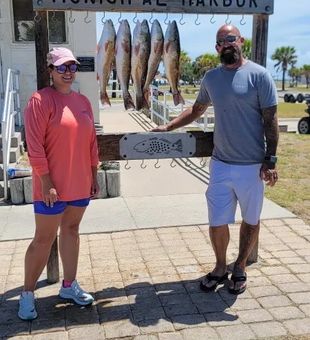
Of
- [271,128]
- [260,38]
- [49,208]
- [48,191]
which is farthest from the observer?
[260,38]

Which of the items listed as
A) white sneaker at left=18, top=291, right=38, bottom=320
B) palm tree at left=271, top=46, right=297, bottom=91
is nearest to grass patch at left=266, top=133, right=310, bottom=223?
white sneaker at left=18, top=291, right=38, bottom=320

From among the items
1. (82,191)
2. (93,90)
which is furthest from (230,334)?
(93,90)

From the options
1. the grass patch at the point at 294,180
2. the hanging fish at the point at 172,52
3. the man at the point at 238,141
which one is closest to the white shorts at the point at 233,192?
the man at the point at 238,141

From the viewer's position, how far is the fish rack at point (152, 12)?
12.6 feet

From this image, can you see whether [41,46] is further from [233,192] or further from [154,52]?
[233,192]

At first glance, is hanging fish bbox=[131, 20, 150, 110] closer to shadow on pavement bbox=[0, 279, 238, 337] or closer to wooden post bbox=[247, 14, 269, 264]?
wooden post bbox=[247, 14, 269, 264]

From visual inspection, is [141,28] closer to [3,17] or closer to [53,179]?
[53,179]

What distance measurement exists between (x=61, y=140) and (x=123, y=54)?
0.97 metres

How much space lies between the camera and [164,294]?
3994 millimetres

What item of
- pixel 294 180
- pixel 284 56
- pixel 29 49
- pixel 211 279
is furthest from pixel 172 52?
→ pixel 284 56

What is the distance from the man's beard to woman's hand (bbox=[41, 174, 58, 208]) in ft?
5.09

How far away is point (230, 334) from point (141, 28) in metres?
2.36

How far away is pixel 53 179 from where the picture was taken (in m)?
3.36

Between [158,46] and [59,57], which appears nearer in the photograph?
[59,57]
